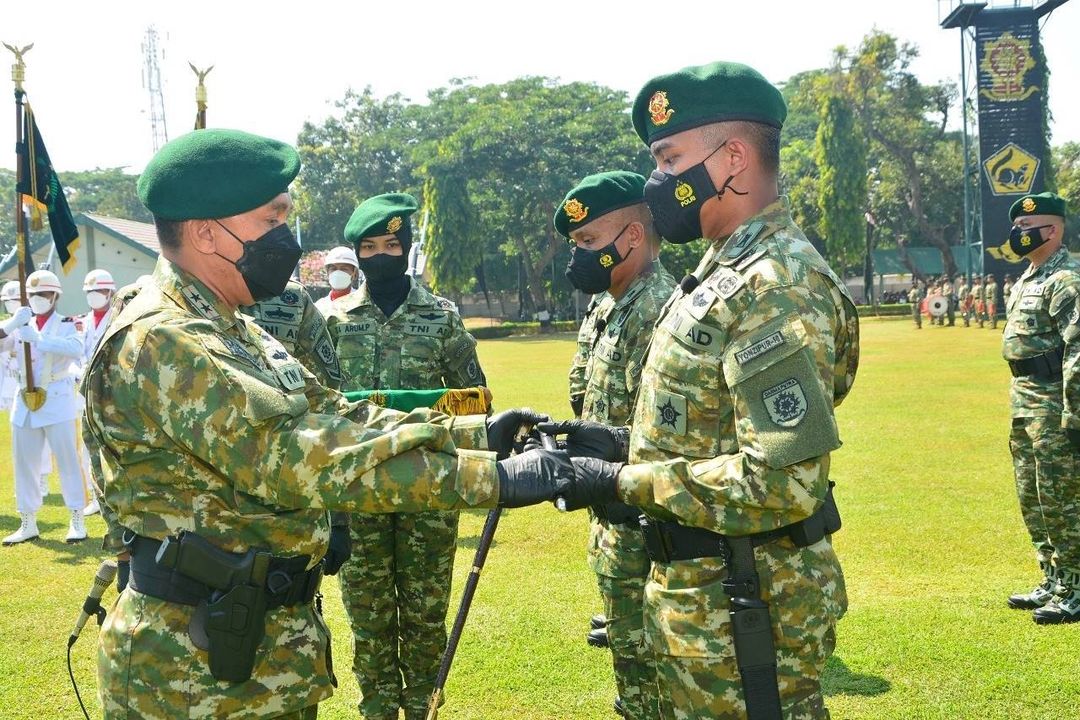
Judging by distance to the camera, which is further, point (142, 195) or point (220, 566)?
point (142, 195)

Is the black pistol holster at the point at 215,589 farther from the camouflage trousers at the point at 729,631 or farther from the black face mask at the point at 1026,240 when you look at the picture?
the black face mask at the point at 1026,240

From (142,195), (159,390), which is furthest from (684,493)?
(142,195)

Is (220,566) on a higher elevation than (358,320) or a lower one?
lower

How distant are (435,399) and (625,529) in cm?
110

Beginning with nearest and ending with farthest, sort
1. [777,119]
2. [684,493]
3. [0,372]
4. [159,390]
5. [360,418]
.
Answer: [159,390]
[684,493]
[777,119]
[360,418]
[0,372]

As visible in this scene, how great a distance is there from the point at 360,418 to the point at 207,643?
→ 89 centimetres

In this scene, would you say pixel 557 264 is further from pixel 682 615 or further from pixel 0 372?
pixel 682 615

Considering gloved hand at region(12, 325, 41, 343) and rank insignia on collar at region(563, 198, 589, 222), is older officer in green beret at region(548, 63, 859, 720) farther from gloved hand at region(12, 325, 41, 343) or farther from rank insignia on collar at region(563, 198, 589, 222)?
gloved hand at region(12, 325, 41, 343)

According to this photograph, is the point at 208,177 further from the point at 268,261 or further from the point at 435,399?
the point at 435,399

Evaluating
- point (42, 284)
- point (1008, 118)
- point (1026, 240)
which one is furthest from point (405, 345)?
point (1008, 118)

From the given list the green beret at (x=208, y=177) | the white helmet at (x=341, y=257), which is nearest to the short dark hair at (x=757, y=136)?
the green beret at (x=208, y=177)

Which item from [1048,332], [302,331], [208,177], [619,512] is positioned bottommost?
[619,512]

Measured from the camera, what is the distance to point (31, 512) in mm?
8570

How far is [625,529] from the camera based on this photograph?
392cm
